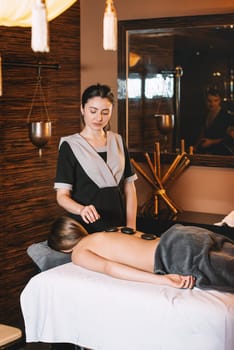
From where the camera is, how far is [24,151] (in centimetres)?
395

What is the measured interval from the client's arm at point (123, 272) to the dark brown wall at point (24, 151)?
122 cm

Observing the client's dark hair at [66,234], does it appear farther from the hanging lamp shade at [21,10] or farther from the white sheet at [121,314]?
the hanging lamp shade at [21,10]

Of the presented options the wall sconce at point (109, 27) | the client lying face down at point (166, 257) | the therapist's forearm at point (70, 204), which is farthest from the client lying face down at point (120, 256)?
the wall sconce at point (109, 27)

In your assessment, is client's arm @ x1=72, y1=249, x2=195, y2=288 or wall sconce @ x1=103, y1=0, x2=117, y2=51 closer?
wall sconce @ x1=103, y1=0, x2=117, y2=51

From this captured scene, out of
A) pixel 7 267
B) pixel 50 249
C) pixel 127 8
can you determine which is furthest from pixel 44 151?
pixel 50 249

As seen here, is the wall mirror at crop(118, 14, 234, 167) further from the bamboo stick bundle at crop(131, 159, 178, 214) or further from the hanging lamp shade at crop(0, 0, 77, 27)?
the hanging lamp shade at crop(0, 0, 77, 27)

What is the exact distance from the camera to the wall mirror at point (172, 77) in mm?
3848

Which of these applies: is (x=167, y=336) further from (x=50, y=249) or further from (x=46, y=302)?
(x=50, y=249)

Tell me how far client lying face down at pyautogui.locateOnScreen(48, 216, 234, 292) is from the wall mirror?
4.41ft

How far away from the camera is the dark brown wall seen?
12.5 feet

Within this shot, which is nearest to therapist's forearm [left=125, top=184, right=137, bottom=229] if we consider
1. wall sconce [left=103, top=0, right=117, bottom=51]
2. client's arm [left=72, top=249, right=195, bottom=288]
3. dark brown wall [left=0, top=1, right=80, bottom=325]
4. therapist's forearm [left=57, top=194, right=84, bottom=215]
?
therapist's forearm [left=57, top=194, right=84, bottom=215]

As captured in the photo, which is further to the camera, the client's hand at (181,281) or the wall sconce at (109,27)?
the client's hand at (181,281)

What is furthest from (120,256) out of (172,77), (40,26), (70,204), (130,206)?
(172,77)

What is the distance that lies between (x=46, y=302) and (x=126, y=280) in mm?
334
